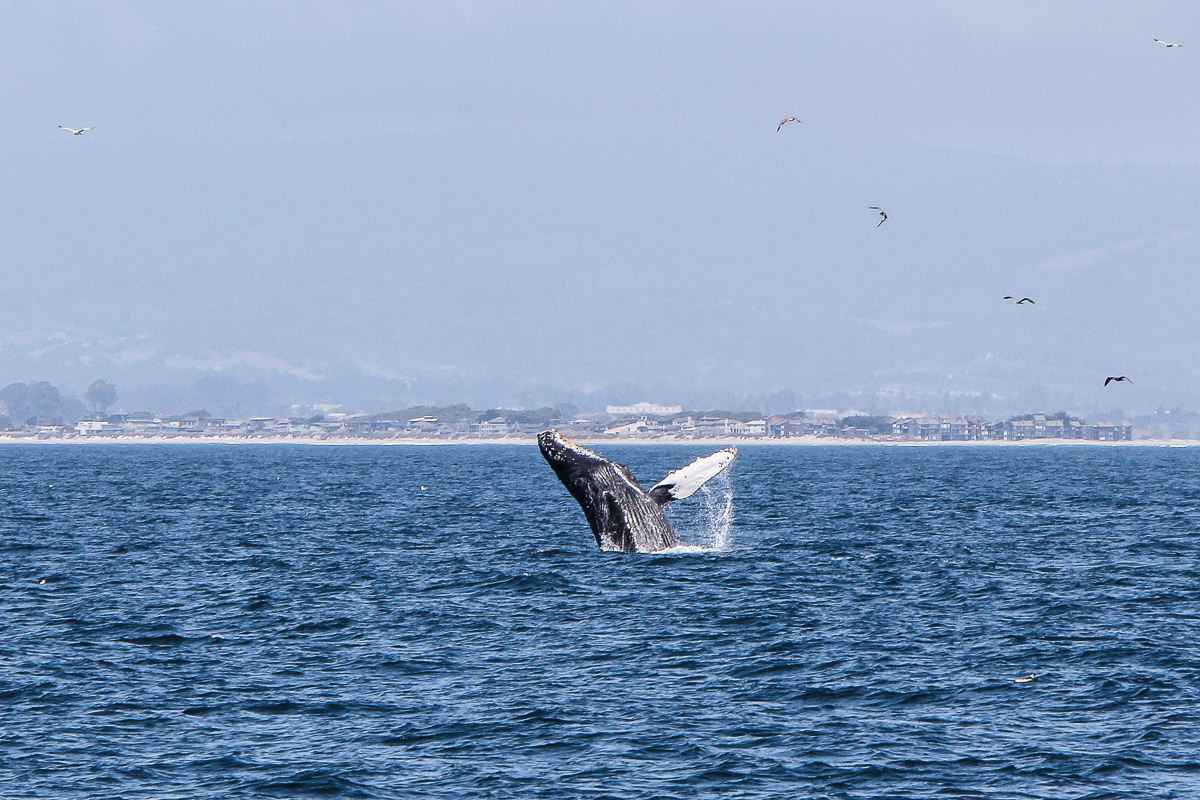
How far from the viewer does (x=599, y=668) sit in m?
24.9

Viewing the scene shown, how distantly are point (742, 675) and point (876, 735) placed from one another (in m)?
4.09

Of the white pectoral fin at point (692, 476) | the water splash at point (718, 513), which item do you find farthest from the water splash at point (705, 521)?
the white pectoral fin at point (692, 476)

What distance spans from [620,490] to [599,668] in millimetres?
6263

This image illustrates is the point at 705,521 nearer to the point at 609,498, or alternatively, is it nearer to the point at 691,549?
the point at 691,549

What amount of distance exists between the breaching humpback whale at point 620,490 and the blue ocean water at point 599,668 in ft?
3.86

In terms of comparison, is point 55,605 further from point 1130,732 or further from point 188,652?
point 1130,732

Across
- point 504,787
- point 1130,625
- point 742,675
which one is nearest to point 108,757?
point 504,787

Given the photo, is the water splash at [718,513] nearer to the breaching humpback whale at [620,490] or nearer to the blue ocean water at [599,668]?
the blue ocean water at [599,668]

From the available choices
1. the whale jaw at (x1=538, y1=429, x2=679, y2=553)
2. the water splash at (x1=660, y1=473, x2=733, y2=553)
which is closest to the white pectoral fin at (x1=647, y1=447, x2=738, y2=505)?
the whale jaw at (x1=538, y1=429, x2=679, y2=553)

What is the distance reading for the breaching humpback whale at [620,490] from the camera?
28.0 metres

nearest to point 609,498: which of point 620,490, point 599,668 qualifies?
point 620,490

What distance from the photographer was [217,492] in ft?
285

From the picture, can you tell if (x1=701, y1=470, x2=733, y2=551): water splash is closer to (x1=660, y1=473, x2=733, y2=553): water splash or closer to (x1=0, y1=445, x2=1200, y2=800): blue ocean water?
(x1=660, y1=473, x2=733, y2=553): water splash

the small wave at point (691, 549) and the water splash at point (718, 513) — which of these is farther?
the water splash at point (718, 513)
